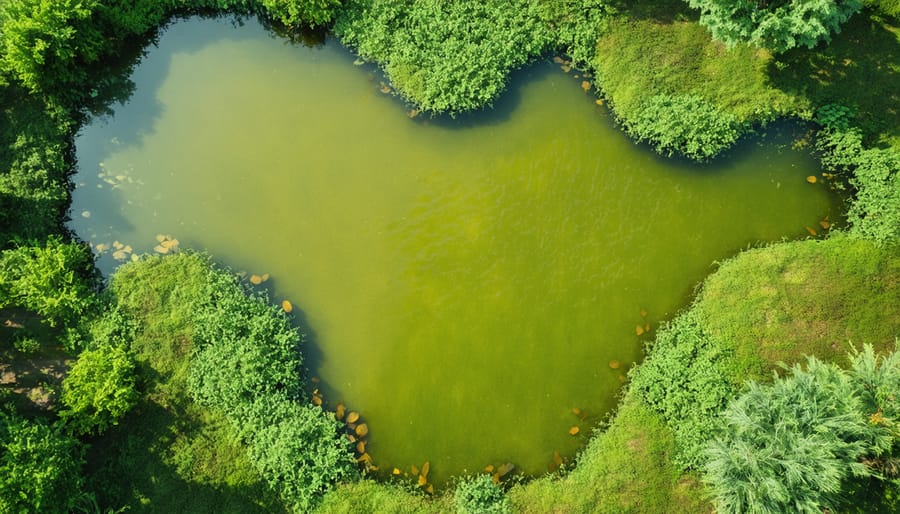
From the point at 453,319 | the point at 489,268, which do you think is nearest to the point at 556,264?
the point at 489,268

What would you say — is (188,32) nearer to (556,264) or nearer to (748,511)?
(556,264)

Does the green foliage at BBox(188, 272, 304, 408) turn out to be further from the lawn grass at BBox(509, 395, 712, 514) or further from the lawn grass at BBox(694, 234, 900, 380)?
the lawn grass at BBox(694, 234, 900, 380)

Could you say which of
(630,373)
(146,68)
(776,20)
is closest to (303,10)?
(146,68)

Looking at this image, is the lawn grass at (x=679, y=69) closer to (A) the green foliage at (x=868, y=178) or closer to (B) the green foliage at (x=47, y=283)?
(A) the green foliage at (x=868, y=178)

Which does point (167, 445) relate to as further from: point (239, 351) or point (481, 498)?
point (481, 498)

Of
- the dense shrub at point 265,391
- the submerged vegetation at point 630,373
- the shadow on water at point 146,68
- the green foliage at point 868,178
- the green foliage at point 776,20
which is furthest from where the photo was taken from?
the shadow on water at point 146,68

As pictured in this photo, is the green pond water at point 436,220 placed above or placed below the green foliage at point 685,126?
below

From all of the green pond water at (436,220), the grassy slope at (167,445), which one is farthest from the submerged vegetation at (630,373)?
the green pond water at (436,220)
